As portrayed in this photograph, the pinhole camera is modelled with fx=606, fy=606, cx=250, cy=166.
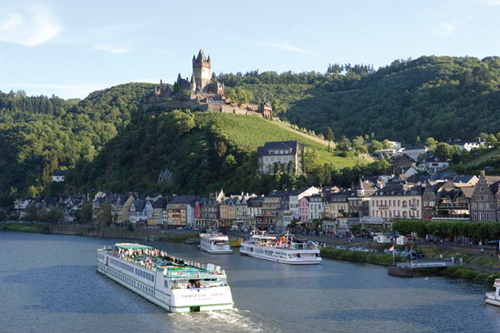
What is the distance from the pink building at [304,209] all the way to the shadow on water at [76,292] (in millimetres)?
39156

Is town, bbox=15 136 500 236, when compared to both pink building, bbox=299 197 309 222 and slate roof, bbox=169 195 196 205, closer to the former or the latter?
slate roof, bbox=169 195 196 205

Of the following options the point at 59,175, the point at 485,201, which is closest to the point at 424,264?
the point at 485,201

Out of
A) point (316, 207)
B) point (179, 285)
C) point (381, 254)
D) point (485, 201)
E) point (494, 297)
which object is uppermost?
point (485, 201)

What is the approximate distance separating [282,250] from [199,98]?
91798mm

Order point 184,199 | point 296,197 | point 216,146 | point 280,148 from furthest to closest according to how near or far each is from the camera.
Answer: point 216,146
point 280,148
point 184,199
point 296,197

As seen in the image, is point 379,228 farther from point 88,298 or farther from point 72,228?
point 72,228

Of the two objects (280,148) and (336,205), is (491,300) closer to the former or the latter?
(336,205)

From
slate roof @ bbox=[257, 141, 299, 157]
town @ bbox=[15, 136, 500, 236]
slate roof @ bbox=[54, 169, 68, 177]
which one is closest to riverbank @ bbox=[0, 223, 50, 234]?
town @ bbox=[15, 136, 500, 236]

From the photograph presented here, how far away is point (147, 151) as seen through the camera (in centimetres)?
14675

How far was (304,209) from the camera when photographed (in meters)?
95.3

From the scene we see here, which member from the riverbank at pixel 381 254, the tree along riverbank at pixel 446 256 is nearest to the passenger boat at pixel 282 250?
the tree along riverbank at pixel 446 256

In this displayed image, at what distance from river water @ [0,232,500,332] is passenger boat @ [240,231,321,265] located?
7.96 feet

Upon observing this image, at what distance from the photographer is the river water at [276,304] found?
37125mm

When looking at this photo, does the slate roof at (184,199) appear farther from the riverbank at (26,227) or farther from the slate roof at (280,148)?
the riverbank at (26,227)
